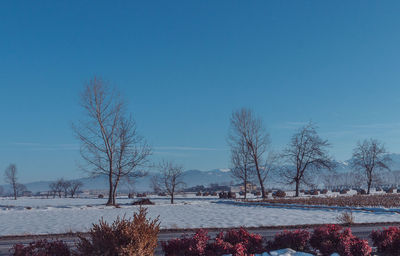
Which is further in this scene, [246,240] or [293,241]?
[293,241]

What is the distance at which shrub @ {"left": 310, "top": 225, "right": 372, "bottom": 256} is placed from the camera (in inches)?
288

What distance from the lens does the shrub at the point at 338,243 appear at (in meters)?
7.32

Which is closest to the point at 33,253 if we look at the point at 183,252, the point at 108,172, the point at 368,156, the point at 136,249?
the point at 136,249

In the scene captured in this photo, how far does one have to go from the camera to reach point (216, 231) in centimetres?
1397

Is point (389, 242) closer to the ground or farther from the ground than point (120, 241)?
closer to the ground

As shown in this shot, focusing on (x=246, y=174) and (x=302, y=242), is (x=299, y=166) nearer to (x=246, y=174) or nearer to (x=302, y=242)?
(x=246, y=174)

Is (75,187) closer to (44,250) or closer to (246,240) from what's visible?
(44,250)

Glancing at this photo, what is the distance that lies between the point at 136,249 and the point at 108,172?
2666 cm

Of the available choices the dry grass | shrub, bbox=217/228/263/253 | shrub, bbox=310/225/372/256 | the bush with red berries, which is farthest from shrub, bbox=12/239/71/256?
the dry grass

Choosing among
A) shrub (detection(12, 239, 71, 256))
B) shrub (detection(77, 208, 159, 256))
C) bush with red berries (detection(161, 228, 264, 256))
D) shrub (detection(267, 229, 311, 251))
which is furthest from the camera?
shrub (detection(267, 229, 311, 251))

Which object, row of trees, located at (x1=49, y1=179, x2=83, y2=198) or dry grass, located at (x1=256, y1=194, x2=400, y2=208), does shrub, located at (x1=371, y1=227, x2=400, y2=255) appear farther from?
row of trees, located at (x1=49, y1=179, x2=83, y2=198)

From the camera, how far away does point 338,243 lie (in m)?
7.81

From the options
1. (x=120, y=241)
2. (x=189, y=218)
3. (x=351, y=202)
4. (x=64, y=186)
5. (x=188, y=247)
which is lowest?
(x=64, y=186)

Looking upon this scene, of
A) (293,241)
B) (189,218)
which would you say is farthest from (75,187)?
(293,241)
